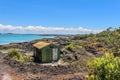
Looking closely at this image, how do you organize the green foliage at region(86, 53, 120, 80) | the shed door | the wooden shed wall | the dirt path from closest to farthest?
the green foliage at region(86, 53, 120, 80) → the dirt path → the wooden shed wall → the shed door

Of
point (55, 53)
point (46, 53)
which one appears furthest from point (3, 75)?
point (55, 53)

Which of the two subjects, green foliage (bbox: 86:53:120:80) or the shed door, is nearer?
→ green foliage (bbox: 86:53:120:80)

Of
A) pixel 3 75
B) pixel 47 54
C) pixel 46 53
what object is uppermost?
pixel 46 53

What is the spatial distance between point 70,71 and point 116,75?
47.8 ft

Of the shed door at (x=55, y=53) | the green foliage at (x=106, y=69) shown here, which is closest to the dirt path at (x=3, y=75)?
the shed door at (x=55, y=53)

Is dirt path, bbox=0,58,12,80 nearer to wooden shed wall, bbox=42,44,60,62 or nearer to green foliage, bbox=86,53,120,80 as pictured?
wooden shed wall, bbox=42,44,60,62

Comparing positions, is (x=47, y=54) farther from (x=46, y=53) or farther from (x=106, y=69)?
(x=106, y=69)

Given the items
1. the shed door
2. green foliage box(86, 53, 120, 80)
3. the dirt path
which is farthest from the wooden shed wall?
green foliage box(86, 53, 120, 80)

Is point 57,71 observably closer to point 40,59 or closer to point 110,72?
point 40,59

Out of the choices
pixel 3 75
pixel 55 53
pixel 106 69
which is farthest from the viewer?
pixel 55 53

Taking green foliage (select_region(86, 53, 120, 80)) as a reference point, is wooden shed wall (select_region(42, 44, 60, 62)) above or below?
below

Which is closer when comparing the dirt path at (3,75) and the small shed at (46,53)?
the dirt path at (3,75)

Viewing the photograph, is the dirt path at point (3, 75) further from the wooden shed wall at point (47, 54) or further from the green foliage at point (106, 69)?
the green foliage at point (106, 69)

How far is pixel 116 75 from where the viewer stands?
901 cm
